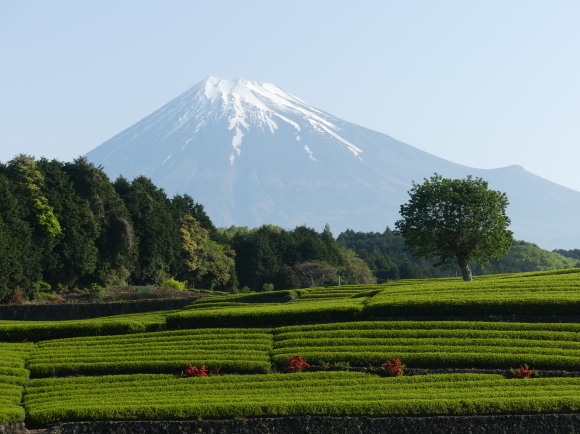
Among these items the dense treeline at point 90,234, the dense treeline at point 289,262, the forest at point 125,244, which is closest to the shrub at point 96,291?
the forest at point 125,244

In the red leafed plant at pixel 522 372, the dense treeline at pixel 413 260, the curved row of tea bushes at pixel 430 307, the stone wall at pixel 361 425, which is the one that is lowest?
the stone wall at pixel 361 425

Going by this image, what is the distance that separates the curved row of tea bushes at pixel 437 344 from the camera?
79.3 feet

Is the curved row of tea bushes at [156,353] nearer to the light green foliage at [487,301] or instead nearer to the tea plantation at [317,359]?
the tea plantation at [317,359]

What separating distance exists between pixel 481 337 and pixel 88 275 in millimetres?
48787

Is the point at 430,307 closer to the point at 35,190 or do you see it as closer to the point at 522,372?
the point at 522,372

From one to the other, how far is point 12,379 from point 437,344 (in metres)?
15.4

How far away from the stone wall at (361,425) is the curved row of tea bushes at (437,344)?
4.62 metres

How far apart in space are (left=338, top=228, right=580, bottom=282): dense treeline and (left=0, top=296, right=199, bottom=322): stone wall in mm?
61418

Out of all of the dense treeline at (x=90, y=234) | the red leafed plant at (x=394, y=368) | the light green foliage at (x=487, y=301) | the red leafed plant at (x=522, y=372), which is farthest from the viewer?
the dense treeline at (x=90, y=234)

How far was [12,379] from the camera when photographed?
24.9 metres

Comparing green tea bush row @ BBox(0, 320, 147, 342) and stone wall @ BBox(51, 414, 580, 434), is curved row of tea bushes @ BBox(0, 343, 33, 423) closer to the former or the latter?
green tea bush row @ BBox(0, 320, 147, 342)

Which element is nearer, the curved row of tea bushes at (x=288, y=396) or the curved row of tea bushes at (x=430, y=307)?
the curved row of tea bushes at (x=288, y=396)

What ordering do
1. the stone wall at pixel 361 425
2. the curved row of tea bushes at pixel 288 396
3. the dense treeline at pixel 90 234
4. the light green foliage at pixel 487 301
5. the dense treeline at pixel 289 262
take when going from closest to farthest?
the stone wall at pixel 361 425 < the curved row of tea bushes at pixel 288 396 < the light green foliage at pixel 487 301 < the dense treeline at pixel 90 234 < the dense treeline at pixel 289 262

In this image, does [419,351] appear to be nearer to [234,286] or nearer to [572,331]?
[572,331]
